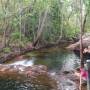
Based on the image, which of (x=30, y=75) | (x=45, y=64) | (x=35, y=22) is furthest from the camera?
(x=35, y=22)

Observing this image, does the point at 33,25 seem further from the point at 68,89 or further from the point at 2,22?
the point at 68,89

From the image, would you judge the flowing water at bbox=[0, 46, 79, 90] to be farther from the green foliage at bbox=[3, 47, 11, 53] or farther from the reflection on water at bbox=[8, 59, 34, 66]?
the green foliage at bbox=[3, 47, 11, 53]

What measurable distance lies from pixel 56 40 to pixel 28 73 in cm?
3165

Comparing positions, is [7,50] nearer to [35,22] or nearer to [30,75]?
[30,75]

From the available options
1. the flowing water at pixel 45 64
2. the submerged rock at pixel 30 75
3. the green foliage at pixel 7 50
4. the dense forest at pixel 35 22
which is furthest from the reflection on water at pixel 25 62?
the dense forest at pixel 35 22


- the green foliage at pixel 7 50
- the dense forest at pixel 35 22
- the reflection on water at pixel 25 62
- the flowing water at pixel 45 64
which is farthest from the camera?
the dense forest at pixel 35 22

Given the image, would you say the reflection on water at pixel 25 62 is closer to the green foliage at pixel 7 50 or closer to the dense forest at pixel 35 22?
the green foliage at pixel 7 50

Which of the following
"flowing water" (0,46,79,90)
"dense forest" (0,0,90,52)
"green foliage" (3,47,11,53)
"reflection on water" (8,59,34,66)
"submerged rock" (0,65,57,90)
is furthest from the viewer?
"dense forest" (0,0,90,52)

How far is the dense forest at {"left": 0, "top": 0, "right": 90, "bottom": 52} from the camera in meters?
37.2

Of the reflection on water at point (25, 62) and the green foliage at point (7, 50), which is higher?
the green foliage at point (7, 50)

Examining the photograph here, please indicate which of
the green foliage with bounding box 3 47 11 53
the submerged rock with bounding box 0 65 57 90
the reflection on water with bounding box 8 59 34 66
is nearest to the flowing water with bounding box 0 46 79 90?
the reflection on water with bounding box 8 59 34 66

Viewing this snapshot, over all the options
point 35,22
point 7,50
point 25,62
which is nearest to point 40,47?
point 35,22

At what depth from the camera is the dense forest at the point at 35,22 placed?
3725 cm

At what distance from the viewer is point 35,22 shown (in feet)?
158
